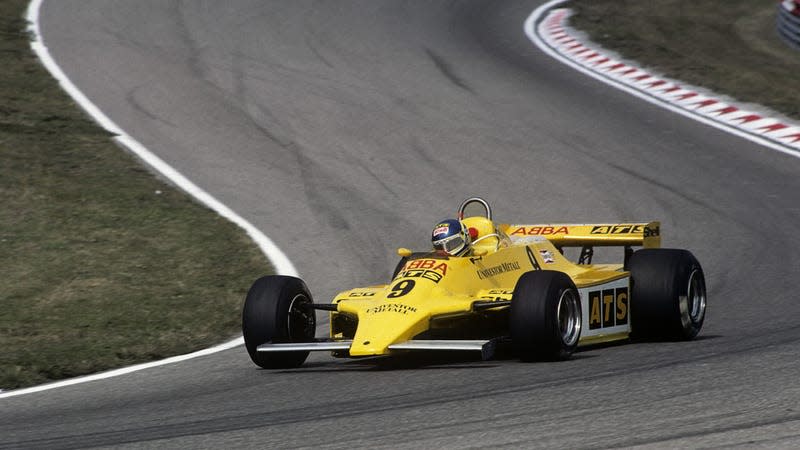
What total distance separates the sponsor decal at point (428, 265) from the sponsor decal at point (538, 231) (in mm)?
1609

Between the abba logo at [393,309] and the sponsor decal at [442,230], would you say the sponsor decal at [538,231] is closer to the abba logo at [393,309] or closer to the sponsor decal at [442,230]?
the sponsor decal at [442,230]

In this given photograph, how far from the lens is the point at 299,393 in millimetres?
8008

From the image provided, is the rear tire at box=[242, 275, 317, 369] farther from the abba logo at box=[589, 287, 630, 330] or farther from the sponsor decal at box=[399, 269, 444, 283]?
the abba logo at box=[589, 287, 630, 330]

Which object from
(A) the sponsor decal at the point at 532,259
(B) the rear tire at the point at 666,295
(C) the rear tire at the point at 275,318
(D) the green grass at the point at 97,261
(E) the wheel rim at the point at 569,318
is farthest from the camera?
(D) the green grass at the point at 97,261

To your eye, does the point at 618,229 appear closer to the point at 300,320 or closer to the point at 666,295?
the point at 666,295

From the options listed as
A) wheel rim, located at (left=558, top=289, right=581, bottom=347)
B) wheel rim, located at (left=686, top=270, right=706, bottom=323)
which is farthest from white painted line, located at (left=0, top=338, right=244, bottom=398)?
wheel rim, located at (left=686, top=270, right=706, bottom=323)

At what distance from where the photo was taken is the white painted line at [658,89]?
57.4 feet

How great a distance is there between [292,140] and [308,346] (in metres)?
8.43

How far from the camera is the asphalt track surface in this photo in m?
6.89

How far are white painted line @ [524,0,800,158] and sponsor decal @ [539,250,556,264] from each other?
7.44 metres

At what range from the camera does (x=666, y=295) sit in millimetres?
9648

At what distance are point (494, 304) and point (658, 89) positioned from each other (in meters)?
11.8

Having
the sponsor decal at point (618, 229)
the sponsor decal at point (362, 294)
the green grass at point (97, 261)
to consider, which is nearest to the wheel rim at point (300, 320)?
the sponsor decal at point (362, 294)

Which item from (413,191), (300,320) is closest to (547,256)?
(300,320)
